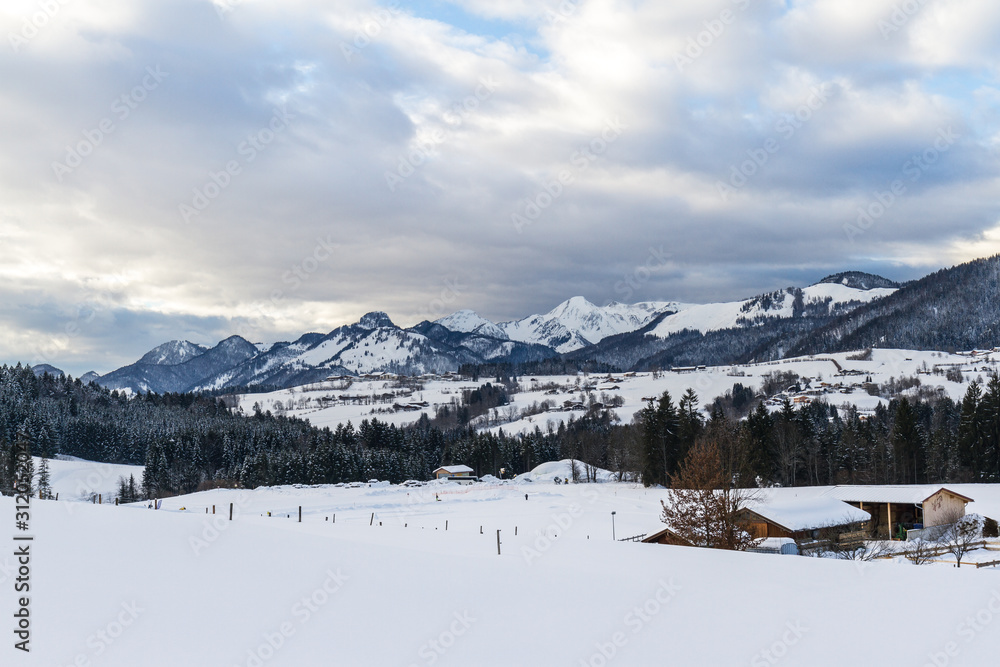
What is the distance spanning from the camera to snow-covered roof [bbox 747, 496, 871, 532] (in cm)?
3841

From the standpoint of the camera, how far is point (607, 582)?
16.3 m

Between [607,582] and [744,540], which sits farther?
[744,540]

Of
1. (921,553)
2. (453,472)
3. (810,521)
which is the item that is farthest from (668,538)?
(453,472)

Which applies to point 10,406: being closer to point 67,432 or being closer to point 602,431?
point 67,432

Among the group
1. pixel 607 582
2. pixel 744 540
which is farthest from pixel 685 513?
pixel 607 582

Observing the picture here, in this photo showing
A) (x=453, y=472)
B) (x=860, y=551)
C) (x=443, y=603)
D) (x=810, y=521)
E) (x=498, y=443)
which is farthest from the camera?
(x=498, y=443)

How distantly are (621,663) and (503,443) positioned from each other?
108691 mm

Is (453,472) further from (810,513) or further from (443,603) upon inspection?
(443,603)

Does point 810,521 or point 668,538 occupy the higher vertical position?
point 668,538

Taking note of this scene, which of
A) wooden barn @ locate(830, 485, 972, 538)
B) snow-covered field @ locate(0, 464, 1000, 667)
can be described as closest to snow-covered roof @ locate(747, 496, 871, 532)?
wooden barn @ locate(830, 485, 972, 538)

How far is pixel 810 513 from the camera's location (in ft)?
133

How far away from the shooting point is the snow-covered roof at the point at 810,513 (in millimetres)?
38406

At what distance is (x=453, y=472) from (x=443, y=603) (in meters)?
91.4

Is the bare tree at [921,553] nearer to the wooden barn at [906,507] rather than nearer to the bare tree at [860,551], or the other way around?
the bare tree at [860,551]
